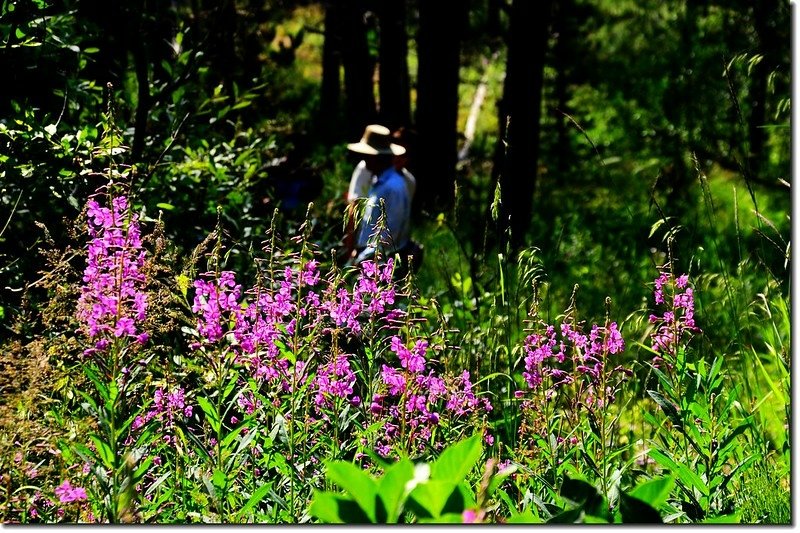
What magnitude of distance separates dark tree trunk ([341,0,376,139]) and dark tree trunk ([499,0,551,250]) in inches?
96.1

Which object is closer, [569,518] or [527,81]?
[569,518]

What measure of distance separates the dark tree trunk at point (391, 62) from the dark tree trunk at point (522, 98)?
1631mm

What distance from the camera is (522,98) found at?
27.8ft

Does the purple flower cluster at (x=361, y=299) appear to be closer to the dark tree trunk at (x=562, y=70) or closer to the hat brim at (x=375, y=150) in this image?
the hat brim at (x=375, y=150)

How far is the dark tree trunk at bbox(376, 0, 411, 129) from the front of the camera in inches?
392

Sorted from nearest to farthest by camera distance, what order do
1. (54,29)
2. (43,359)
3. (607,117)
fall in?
(43,359), (54,29), (607,117)

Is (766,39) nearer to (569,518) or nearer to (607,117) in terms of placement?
(607,117)

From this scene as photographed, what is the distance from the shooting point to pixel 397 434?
348cm

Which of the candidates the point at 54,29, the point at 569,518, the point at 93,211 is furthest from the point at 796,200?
the point at 54,29

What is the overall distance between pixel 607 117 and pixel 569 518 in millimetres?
13431

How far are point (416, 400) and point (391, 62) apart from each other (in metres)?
7.20

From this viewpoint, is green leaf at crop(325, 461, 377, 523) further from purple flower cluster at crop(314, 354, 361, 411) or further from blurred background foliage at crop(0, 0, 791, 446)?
blurred background foliage at crop(0, 0, 791, 446)

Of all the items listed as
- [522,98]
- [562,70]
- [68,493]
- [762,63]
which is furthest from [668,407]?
[562,70]

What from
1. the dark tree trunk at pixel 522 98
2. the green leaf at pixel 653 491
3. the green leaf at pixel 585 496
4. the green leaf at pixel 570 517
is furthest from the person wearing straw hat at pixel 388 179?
the green leaf at pixel 570 517
